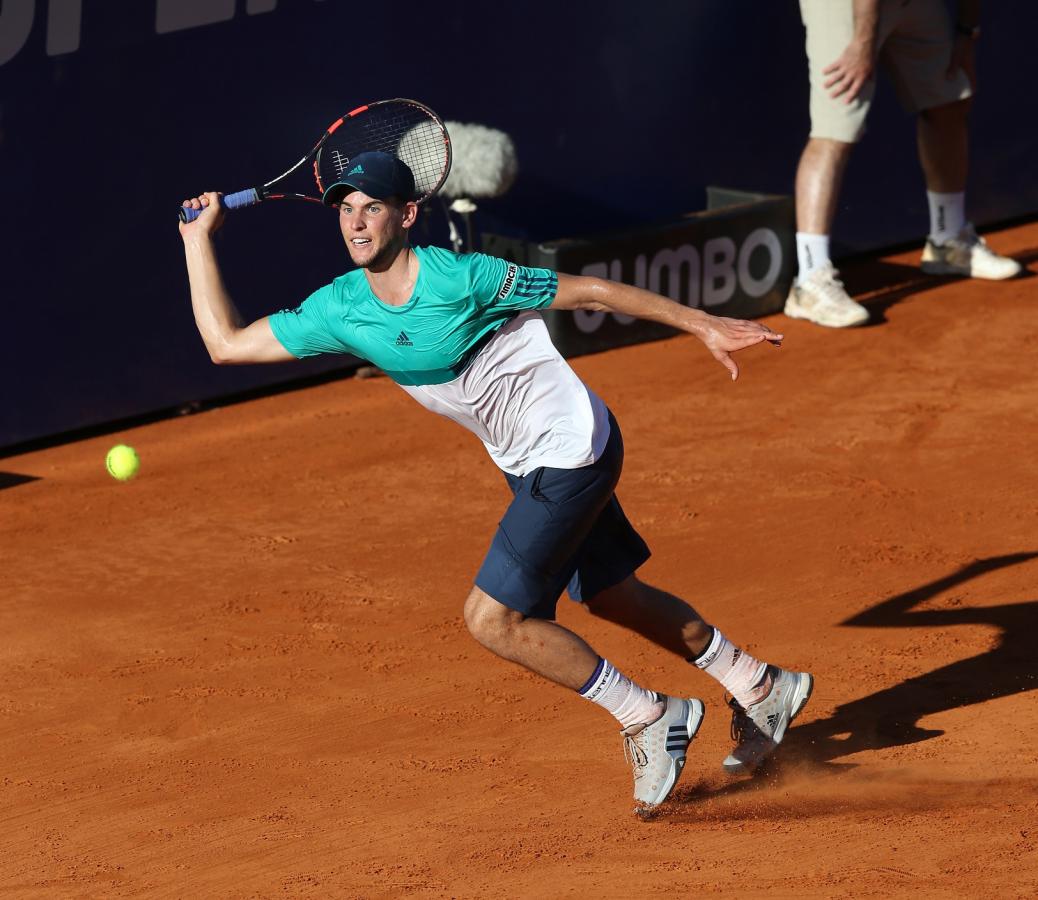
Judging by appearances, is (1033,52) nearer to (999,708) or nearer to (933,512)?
(933,512)

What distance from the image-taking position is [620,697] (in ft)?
15.2

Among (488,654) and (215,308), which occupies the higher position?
(215,308)

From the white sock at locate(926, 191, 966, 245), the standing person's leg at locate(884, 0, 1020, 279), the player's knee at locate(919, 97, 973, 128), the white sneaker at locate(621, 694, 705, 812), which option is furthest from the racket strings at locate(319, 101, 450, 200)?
the white sock at locate(926, 191, 966, 245)

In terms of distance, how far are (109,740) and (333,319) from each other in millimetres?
1645

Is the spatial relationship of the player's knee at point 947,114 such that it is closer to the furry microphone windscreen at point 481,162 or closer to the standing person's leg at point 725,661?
the furry microphone windscreen at point 481,162

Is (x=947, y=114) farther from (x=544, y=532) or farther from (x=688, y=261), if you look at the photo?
(x=544, y=532)

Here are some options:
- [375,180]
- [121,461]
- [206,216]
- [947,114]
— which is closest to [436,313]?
[375,180]

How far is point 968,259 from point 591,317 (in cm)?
251

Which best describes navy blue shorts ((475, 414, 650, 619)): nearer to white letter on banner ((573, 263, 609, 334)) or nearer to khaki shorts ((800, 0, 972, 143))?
white letter on banner ((573, 263, 609, 334))

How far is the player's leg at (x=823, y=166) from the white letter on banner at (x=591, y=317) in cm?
121

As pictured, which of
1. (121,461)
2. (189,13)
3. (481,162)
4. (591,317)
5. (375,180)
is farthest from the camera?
(591,317)

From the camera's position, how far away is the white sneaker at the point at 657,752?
4605mm

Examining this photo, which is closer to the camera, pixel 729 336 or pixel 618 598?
pixel 729 336

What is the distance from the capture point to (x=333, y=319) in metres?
4.62
